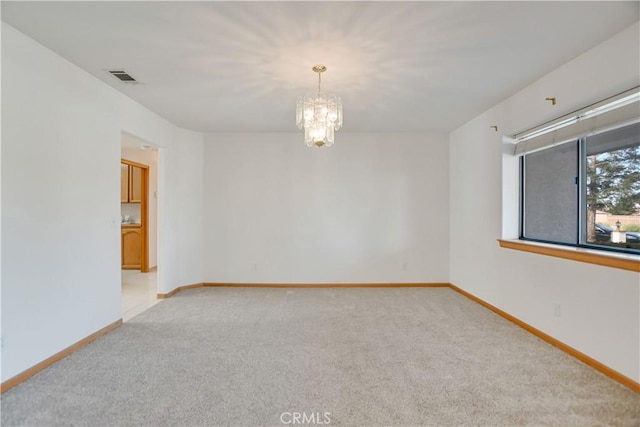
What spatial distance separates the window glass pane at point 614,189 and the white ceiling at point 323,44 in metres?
0.80

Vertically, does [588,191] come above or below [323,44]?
below

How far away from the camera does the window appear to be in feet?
8.12

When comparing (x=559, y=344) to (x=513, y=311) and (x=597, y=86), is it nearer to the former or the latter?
(x=513, y=311)

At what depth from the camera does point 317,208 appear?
5160 millimetres

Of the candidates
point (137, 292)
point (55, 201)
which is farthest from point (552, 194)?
point (137, 292)

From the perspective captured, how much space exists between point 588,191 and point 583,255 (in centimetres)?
65

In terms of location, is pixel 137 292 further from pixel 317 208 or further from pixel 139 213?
pixel 317 208

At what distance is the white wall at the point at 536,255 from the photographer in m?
2.28

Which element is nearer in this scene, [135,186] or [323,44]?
[323,44]

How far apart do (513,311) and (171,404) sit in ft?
11.4

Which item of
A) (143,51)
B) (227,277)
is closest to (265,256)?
(227,277)

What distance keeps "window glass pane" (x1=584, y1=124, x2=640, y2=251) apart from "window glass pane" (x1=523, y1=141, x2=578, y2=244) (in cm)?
15

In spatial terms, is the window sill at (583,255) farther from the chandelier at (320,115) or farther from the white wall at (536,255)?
the chandelier at (320,115)

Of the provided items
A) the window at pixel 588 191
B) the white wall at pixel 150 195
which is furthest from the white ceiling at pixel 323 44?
the white wall at pixel 150 195
